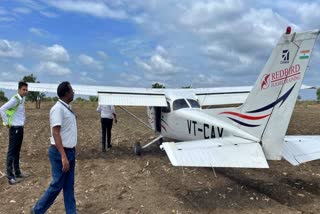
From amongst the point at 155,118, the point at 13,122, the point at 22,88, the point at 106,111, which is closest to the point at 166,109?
the point at 155,118

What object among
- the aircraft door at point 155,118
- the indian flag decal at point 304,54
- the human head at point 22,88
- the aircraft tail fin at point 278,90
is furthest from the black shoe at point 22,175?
the indian flag decal at point 304,54

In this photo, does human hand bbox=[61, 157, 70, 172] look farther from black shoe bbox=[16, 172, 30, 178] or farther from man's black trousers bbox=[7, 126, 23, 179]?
black shoe bbox=[16, 172, 30, 178]

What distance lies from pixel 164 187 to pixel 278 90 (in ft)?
8.83

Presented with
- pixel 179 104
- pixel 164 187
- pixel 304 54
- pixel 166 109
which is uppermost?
pixel 304 54

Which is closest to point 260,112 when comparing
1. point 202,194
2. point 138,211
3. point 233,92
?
point 202,194

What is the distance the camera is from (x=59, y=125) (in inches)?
191

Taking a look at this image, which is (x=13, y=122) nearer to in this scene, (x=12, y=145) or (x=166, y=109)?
(x=12, y=145)

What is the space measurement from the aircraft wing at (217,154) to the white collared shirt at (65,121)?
1411mm

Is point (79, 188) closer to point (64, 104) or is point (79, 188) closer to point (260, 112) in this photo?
point (64, 104)

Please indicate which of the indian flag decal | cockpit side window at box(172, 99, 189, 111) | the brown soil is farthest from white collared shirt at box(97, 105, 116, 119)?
the indian flag decal

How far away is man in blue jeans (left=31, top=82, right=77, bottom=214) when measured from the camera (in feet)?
15.9

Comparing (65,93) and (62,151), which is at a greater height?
(65,93)

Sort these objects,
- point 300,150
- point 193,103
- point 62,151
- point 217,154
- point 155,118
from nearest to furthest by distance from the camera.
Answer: point 62,151 → point 217,154 → point 300,150 → point 193,103 → point 155,118

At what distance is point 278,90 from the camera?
6105 millimetres
